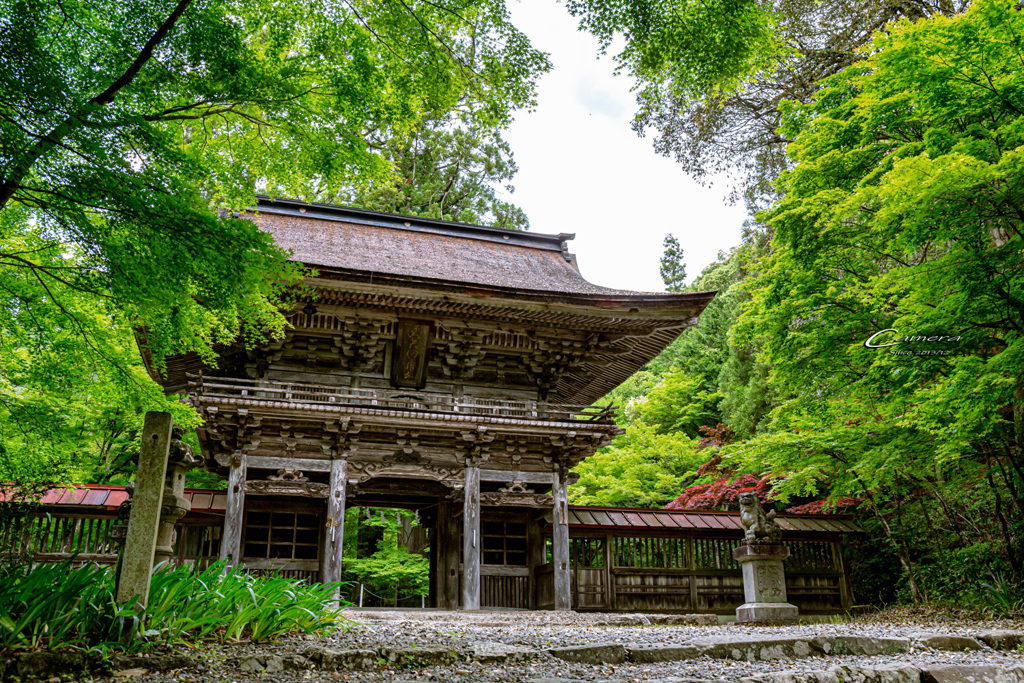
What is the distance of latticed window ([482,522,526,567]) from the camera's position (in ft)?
39.3

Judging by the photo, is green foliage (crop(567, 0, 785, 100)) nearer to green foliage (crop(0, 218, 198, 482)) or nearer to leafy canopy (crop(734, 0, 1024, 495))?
leafy canopy (crop(734, 0, 1024, 495))

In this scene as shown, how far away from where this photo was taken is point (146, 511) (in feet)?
14.1

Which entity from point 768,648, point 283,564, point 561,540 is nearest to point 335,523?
point 283,564

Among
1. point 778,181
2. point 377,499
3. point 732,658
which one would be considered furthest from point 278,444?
point 778,181

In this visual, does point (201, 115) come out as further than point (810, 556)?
No

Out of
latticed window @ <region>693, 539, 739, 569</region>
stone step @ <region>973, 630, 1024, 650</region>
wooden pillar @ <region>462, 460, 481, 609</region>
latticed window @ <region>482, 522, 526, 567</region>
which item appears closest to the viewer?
stone step @ <region>973, 630, 1024, 650</region>

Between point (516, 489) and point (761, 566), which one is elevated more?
point (516, 489)

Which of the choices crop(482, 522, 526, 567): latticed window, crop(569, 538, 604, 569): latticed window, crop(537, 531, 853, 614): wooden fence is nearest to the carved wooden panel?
crop(482, 522, 526, 567): latticed window

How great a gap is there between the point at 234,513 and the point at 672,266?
2554cm

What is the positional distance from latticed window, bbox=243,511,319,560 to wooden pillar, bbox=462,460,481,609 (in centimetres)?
293

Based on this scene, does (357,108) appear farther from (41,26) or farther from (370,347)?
(370,347)

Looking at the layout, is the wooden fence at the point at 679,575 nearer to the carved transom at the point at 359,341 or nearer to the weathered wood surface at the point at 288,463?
the weathered wood surface at the point at 288,463

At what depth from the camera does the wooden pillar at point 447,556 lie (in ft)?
38.1

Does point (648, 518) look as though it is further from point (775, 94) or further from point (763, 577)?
point (775, 94)
